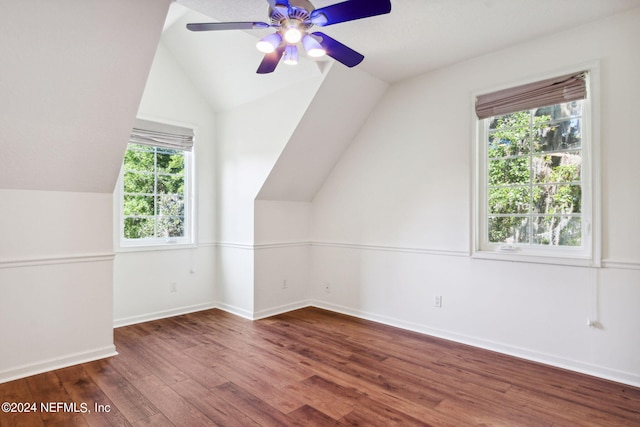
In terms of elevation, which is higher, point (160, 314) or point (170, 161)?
point (170, 161)

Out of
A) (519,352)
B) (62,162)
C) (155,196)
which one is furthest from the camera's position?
(155,196)

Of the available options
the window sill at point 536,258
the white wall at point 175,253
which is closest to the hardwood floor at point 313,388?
the white wall at point 175,253

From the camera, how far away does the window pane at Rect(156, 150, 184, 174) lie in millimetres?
4227

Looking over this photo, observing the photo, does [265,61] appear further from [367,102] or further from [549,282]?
[549,282]

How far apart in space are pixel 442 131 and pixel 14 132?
11.1ft

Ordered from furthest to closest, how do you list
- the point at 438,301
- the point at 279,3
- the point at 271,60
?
the point at 438,301 < the point at 271,60 < the point at 279,3

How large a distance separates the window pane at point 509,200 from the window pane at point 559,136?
14.9 inches

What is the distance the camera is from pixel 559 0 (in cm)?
242

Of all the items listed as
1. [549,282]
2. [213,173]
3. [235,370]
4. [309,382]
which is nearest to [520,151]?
[549,282]

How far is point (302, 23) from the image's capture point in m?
2.04

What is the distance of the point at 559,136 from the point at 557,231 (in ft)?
2.53

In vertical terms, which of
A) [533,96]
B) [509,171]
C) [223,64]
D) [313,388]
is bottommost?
[313,388]

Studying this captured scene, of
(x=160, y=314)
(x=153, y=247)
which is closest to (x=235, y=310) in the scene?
(x=160, y=314)

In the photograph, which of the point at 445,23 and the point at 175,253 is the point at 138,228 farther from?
the point at 445,23
